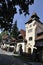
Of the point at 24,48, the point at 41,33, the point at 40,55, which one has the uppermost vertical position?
the point at 41,33

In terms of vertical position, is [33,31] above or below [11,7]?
above

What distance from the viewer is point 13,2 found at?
63.7 feet

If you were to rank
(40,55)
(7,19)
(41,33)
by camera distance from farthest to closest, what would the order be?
(41,33) → (40,55) → (7,19)

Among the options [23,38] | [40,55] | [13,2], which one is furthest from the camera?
[23,38]

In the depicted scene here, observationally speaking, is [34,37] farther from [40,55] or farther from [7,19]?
[7,19]

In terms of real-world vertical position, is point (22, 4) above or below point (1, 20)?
above

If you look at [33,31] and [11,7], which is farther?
[33,31]

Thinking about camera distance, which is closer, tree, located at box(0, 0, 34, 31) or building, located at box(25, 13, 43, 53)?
tree, located at box(0, 0, 34, 31)

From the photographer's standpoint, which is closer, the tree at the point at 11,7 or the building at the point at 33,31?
the tree at the point at 11,7

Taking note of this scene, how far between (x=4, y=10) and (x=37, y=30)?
25.1 metres

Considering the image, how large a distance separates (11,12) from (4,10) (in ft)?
2.93

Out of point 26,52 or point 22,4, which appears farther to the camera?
point 26,52

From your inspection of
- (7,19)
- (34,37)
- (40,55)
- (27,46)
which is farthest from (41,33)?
(7,19)

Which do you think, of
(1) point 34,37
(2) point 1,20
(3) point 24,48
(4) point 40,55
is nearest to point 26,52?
(3) point 24,48
